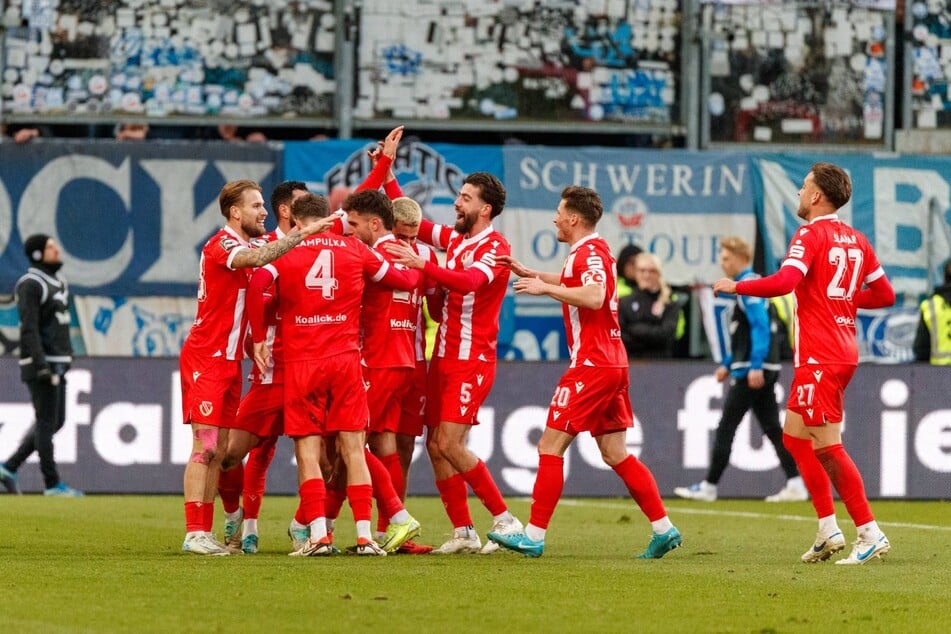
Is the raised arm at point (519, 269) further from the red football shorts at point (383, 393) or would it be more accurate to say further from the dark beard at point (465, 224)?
the red football shorts at point (383, 393)

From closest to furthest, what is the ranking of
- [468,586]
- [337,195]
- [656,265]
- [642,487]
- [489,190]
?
1. [468,586]
2. [642,487]
3. [489,190]
4. [656,265]
5. [337,195]

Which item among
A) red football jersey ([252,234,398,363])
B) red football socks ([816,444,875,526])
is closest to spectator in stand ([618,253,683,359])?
red football socks ([816,444,875,526])

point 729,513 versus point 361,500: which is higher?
point 361,500

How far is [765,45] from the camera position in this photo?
68.4ft

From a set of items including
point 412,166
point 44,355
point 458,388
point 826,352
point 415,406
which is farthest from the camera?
point 412,166

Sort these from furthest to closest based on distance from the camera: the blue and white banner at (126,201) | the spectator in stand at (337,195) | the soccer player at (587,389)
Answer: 1. the blue and white banner at (126,201)
2. the spectator in stand at (337,195)
3. the soccer player at (587,389)

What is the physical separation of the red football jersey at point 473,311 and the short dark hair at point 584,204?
528mm

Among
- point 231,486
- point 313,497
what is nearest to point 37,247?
point 231,486

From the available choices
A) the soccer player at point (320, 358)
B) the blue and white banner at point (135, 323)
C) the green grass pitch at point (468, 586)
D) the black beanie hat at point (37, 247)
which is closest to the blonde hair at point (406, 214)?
the soccer player at point (320, 358)

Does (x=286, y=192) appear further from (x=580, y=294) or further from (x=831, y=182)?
(x=831, y=182)

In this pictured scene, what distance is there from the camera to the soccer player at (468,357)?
1079 cm

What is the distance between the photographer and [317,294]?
10.2 meters

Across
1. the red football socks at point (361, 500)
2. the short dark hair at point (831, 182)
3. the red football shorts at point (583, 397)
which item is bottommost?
the red football socks at point (361, 500)

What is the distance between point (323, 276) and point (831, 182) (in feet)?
9.74
